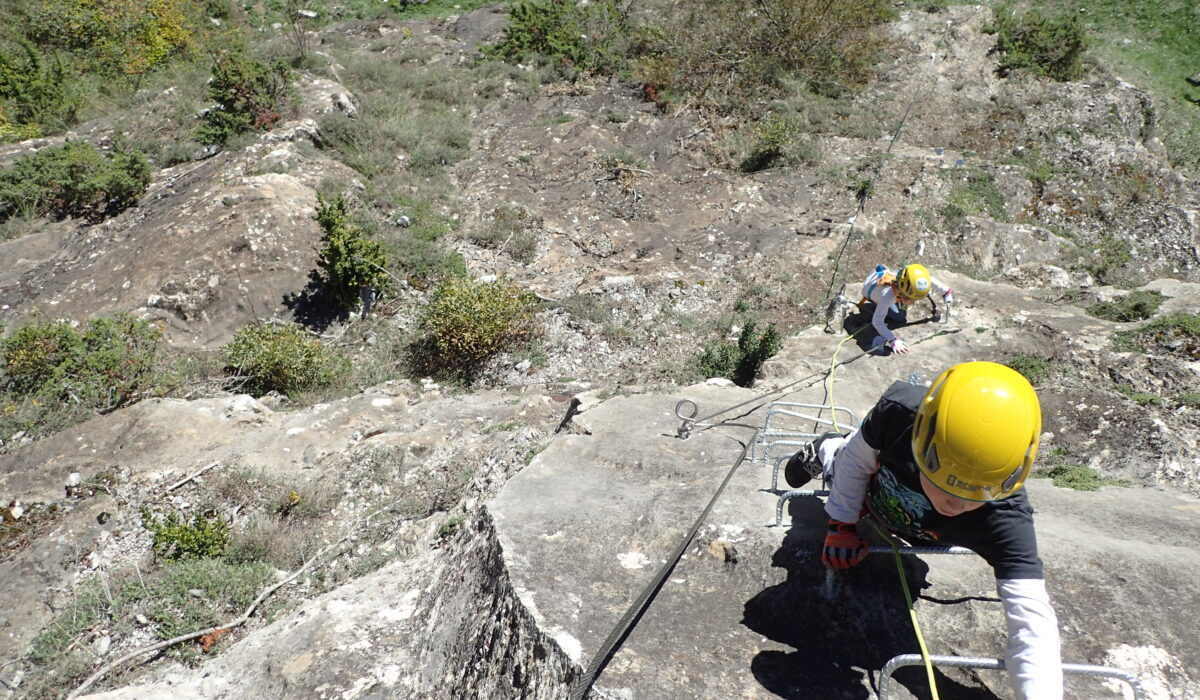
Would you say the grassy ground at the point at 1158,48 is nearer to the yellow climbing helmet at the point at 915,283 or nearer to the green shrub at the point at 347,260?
the yellow climbing helmet at the point at 915,283

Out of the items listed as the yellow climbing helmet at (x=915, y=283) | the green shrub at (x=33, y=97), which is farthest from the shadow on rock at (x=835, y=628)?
the green shrub at (x=33, y=97)

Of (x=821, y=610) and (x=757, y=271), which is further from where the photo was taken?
(x=757, y=271)

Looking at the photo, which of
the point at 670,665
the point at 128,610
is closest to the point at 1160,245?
the point at 670,665

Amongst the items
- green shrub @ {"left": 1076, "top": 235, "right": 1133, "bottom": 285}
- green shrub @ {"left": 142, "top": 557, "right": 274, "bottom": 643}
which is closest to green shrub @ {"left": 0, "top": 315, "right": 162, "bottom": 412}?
green shrub @ {"left": 142, "top": 557, "right": 274, "bottom": 643}

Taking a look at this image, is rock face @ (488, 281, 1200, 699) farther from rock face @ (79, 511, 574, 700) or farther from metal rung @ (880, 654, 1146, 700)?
metal rung @ (880, 654, 1146, 700)

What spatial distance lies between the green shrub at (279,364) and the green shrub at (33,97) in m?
9.66

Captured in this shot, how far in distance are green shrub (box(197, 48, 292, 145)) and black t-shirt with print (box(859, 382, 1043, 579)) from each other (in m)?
13.3

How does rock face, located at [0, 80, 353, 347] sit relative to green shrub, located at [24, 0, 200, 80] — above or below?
below

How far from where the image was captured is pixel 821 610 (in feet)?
10.0

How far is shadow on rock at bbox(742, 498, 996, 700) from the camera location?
2.71 meters

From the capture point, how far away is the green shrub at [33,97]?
1365 centimetres

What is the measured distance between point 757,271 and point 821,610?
26.8ft

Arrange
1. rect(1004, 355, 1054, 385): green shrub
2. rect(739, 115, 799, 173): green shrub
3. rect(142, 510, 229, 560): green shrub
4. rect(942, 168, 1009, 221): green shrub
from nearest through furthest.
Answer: rect(142, 510, 229, 560): green shrub < rect(1004, 355, 1054, 385): green shrub < rect(942, 168, 1009, 221): green shrub < rect(739, 115, 799, 173): green shrub

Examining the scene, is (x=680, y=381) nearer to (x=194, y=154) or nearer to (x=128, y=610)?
(x=128, y=610)
